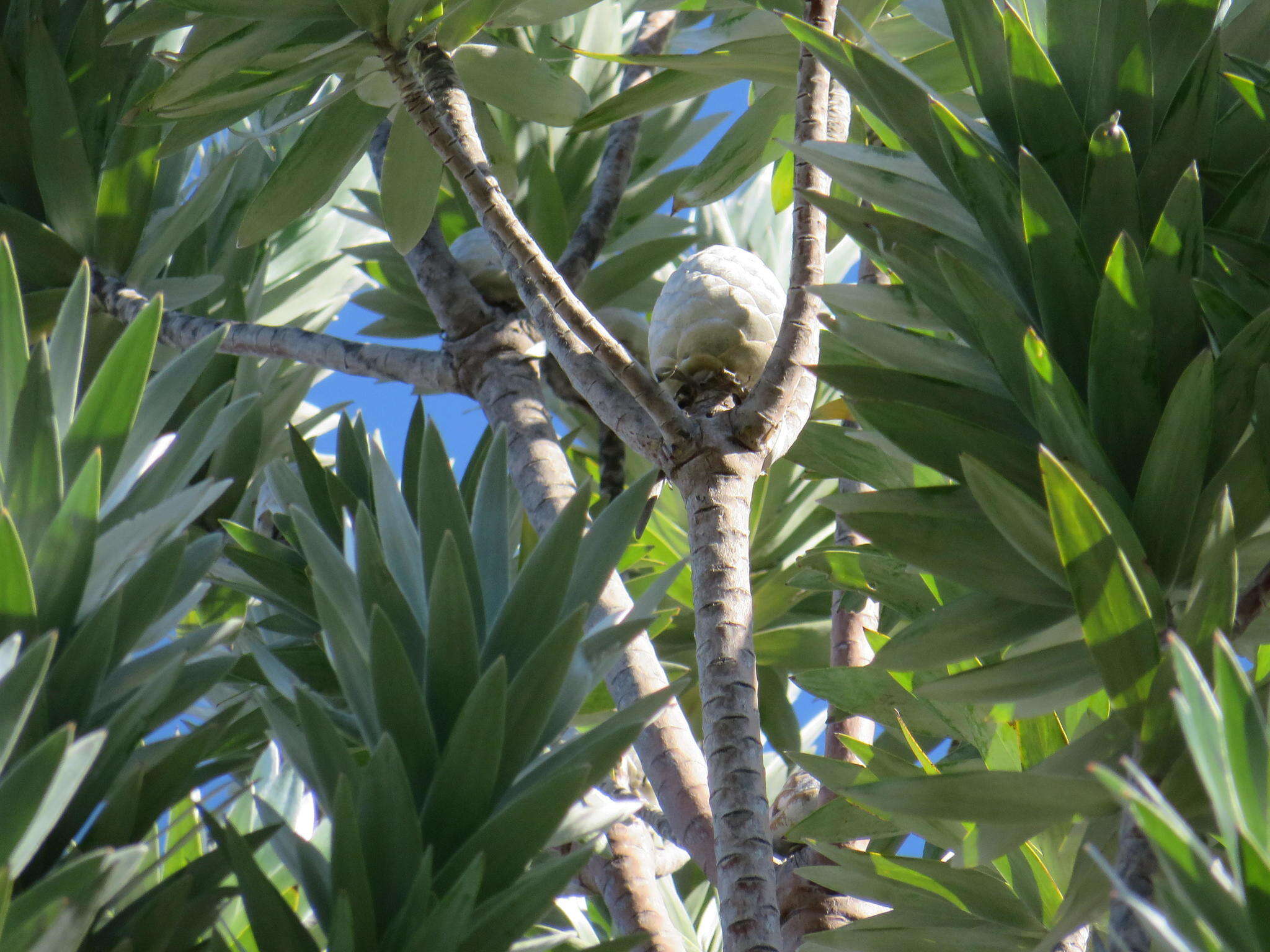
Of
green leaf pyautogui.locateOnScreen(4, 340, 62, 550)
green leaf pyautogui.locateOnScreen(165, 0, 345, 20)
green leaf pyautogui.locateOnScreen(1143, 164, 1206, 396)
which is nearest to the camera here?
green leaf pyautogui.locateOnScreen(4, 340, 62, 550)

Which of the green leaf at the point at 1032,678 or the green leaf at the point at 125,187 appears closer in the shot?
the green leaf at the point at 1032,678

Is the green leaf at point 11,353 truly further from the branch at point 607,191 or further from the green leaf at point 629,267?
the green leaf at point 629,267

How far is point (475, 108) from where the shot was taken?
1634mm

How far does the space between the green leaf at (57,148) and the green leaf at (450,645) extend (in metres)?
1.05

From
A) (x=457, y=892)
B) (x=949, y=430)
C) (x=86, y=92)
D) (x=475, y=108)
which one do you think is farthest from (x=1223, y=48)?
(x=86, y=92)

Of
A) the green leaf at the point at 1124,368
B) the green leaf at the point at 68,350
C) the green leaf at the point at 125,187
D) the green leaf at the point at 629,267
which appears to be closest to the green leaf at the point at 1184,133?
the green leaf at the point at 1124,368

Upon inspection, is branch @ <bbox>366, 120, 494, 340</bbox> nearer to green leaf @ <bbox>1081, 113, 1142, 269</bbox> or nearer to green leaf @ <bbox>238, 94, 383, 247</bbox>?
green leaf @ <bbox>238, 94, 383, 247</bbox>

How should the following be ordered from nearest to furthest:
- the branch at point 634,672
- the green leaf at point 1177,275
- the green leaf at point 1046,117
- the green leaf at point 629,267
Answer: the green leaf at point 1177,275 < the green leaf at point 1046,117 < the branch at point 634,672 < the green leaf at point 629,267

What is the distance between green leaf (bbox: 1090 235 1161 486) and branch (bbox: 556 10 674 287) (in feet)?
2.83

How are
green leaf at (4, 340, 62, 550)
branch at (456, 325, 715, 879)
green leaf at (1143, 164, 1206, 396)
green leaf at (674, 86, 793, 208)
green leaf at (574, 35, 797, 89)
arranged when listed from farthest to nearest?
green leaf at (674, 86, 793, 208) < green leaf at (574, 35, 797, 89) < branch at (456, 325, 715, 879) < green leaf at (1143, 164, 1206, 396) < green leaf at (4, 340, 62, 550)

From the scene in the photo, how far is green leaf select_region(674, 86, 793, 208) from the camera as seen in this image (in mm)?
1430

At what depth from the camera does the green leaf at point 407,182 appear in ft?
4.33

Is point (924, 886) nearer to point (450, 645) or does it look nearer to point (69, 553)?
point (450, 645)

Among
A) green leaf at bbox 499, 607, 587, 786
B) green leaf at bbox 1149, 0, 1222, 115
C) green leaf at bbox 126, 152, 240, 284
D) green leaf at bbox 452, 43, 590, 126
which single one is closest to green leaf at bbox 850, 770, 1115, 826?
green leaf at bbox 499, 607, 587, 786
